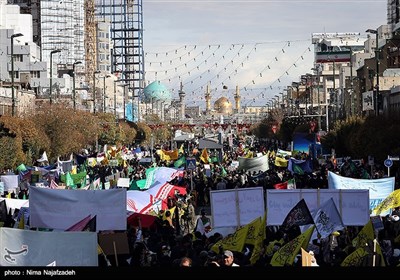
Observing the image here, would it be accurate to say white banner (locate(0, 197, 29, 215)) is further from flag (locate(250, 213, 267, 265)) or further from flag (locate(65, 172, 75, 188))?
flag (locate(65, 172, 75, 188))

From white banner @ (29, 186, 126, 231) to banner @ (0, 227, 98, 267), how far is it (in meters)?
6.12

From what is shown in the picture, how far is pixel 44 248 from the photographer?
9.34 meters

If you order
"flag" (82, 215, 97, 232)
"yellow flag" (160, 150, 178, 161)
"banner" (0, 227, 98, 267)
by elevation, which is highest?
"banner" (0, 227, 98, 267)

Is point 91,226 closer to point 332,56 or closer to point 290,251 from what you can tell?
point 290,251

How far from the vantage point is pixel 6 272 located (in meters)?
5.55

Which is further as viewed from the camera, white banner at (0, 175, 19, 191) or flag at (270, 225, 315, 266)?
white banner at (0, 175, 19, 191)

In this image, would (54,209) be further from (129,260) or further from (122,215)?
(129,260)

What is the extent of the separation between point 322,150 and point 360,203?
44.8 metres

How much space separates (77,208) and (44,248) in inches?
259

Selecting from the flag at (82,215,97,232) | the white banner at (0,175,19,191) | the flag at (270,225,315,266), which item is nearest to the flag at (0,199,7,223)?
the flag at (82,215,97,232)

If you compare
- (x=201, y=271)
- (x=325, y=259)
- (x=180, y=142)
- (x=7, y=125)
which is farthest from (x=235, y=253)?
(x=180, y=142)

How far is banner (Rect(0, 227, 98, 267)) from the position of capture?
29.9ft

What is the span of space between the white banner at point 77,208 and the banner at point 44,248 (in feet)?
20.1

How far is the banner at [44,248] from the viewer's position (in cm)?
912
